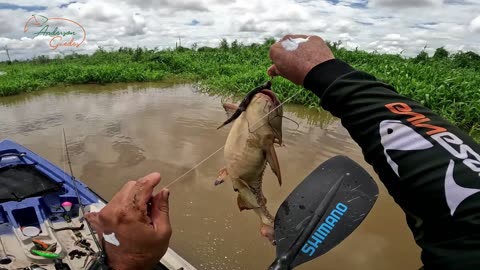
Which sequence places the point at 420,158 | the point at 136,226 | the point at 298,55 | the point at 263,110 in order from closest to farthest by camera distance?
1. the point at 420,158
2. the point at 298,55
3. the point at 136,226
4. the point at 263,110

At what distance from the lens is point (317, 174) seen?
2143 millimetres

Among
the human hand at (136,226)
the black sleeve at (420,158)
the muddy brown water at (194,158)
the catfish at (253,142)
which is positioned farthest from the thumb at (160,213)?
the muddy brown water at (194,158)

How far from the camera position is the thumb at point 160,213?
5.40ft

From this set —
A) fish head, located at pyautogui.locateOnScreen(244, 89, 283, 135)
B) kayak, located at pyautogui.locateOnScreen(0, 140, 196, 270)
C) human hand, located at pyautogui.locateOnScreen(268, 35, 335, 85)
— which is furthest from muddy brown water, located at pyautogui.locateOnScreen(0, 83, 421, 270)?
human hand, located at pyautogui.locateOnScreen(268, 35, 335, 85)

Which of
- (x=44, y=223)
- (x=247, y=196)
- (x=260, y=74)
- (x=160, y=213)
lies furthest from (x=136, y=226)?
(x=260, y=74)

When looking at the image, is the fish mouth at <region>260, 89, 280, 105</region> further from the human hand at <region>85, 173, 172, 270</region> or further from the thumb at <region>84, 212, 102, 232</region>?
the thumb at <region>84, 212, 102, 232</region>

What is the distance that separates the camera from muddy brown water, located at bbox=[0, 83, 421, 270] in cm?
414

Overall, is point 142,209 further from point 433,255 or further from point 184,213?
point 184,213

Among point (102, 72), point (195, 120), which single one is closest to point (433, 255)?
point (195, 120)

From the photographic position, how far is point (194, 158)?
261 inches

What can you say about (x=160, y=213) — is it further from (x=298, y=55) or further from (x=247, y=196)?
(x=298, y=55)

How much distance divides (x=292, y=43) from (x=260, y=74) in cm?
1187

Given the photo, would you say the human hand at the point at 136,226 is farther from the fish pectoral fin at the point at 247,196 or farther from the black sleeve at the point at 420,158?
the black sleeve at the point at 420,158

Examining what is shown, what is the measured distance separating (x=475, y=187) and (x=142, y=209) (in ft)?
4.19
